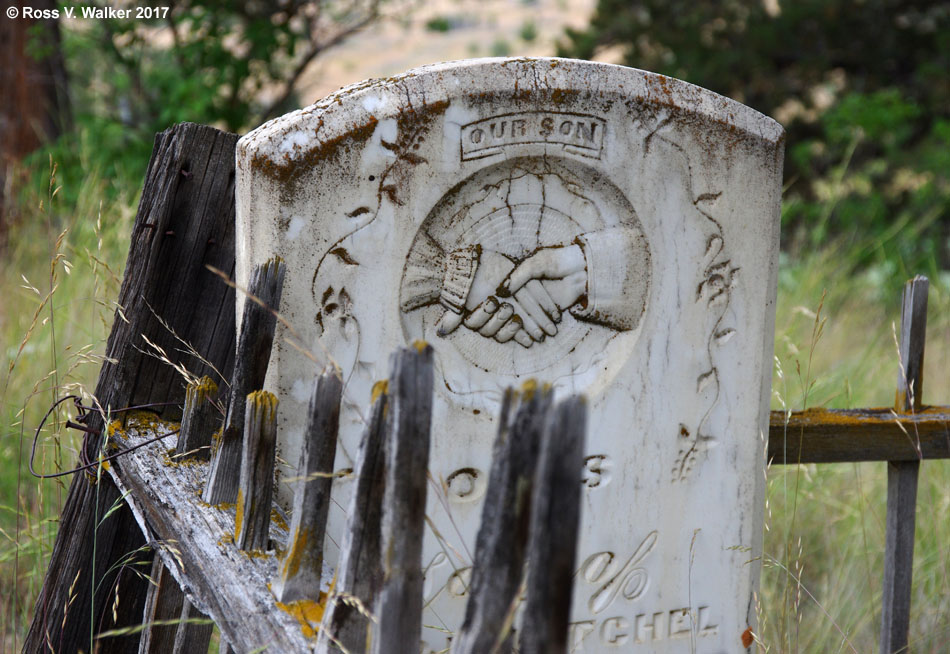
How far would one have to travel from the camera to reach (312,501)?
1.16 m

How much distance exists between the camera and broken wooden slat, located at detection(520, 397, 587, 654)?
0.74 metres

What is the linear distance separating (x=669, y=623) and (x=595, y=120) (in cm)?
111

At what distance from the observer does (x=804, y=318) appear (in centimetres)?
415

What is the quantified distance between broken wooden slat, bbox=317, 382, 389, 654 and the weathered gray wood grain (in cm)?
6

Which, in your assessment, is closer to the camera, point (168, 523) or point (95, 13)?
point (168, 523)

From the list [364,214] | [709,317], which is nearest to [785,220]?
[709,317]

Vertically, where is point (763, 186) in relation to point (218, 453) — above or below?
above

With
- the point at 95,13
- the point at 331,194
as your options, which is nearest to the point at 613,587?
the point at 331,194

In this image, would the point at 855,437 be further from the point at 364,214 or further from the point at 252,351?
the point at 252,351

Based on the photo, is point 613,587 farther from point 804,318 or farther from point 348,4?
point 348,4

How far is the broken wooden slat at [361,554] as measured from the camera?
3.25 ft

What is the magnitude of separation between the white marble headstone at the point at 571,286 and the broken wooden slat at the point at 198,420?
0.15m

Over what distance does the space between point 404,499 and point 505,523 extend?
167mm

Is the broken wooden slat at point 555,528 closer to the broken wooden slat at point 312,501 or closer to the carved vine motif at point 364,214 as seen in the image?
the broken wooden slat at point 312,501
